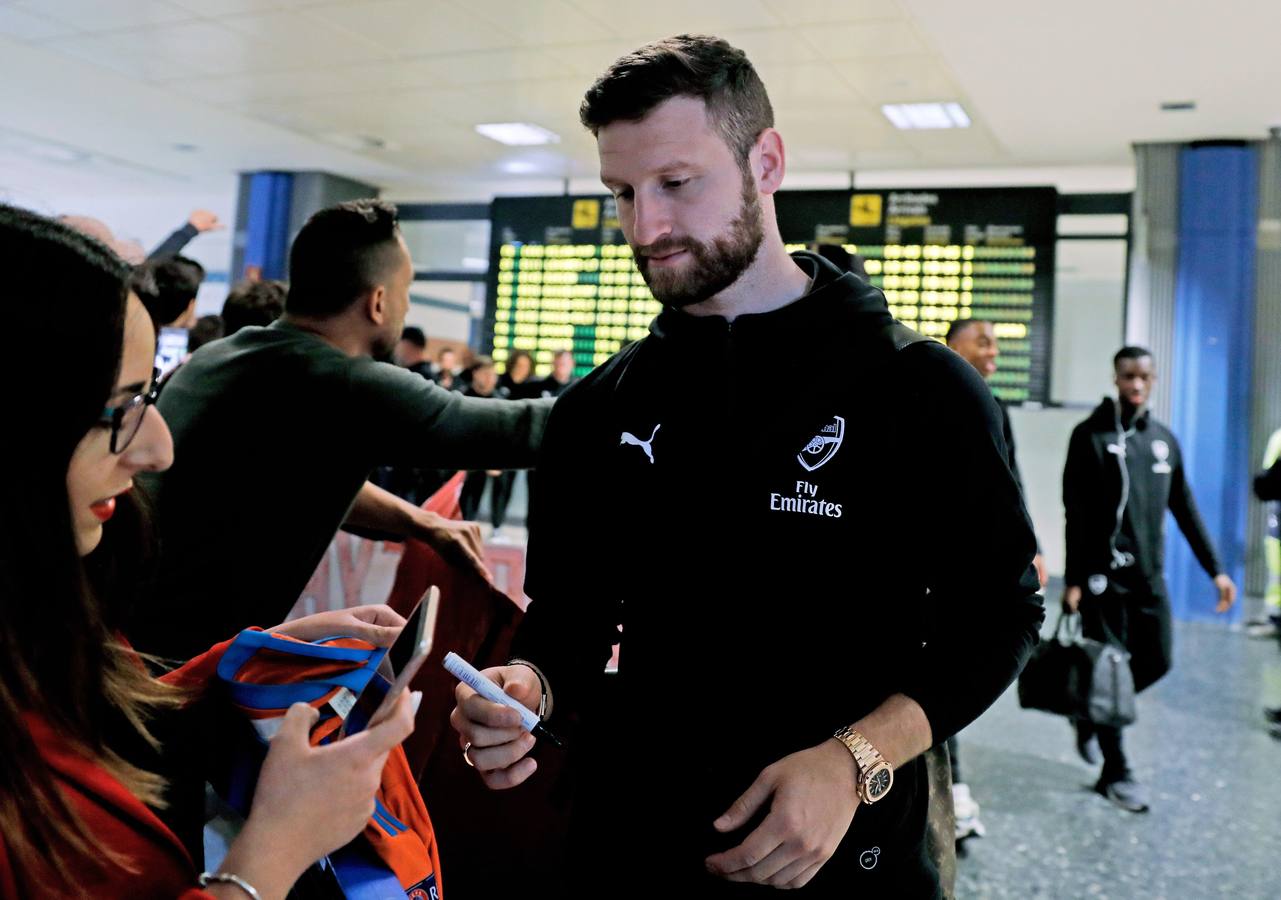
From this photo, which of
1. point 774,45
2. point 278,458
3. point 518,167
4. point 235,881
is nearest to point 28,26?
point 518,167

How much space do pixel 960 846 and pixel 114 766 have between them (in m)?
3.13

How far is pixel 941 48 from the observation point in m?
5.96

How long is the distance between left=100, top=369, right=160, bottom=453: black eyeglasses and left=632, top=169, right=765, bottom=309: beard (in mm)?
603

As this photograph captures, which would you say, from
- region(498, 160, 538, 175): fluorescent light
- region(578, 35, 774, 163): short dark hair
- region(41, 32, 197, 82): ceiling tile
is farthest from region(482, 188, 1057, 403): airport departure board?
region(578, 35, 774, 163): short dark hair

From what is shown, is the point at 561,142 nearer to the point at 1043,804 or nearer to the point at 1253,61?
the point at 1253,61

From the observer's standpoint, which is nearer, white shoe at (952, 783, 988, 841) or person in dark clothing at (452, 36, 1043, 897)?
person in dark clothing at (452, 36, 1043, 897)

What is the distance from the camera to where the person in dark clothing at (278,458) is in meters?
2.01

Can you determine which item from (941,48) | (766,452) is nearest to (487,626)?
(766,452)

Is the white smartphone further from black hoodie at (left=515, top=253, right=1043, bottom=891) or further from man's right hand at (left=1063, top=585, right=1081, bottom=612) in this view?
man's right hand at (left=1063, top=585, right=1081, bottom=612)

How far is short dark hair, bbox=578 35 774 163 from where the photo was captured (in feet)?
4.31

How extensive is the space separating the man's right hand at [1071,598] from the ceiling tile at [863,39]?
122 inches

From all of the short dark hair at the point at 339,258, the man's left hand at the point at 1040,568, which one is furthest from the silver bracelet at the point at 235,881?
the short dark hair at the point at 339,258

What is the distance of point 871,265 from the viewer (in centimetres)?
830

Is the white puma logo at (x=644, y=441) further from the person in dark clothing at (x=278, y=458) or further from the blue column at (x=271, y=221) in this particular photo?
the blue column at (x=271, y=221)
